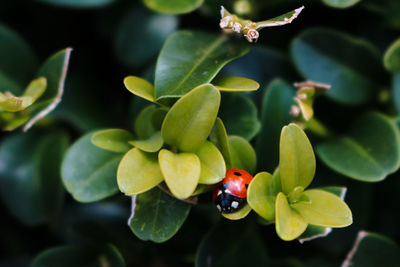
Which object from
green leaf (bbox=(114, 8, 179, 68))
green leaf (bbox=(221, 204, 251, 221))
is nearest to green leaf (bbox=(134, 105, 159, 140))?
green leaf (bbox=(221, 204, 251, 221))

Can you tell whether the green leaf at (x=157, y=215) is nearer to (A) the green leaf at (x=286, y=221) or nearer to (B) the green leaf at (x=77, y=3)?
(A) the green leaf at (x=286, y=221)

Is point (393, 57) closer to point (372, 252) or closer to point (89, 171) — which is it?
point (372, 252)

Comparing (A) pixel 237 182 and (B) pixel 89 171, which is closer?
(A) pixel 237 182

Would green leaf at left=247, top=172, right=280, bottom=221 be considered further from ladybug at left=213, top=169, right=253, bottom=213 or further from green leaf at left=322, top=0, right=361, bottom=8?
green leaf at left=322, top=0, right=361, bottom=8

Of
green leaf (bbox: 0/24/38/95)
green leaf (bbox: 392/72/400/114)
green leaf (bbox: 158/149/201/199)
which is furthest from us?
green leaf (bbox: 0/24/38/95)

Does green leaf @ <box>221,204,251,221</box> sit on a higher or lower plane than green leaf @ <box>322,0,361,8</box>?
lower

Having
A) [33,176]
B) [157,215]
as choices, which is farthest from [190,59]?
[33,176]
